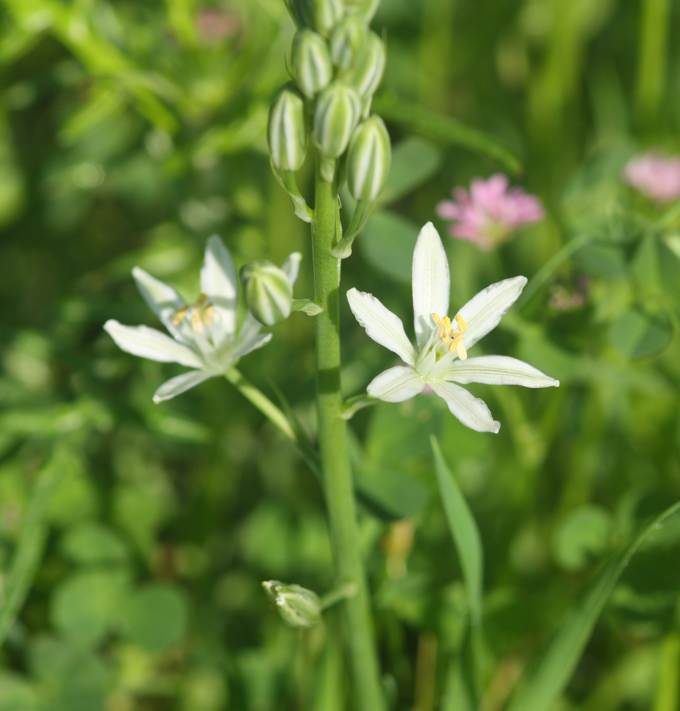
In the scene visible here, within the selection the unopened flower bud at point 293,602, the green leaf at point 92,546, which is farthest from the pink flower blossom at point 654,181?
the green leaf at point 92,546

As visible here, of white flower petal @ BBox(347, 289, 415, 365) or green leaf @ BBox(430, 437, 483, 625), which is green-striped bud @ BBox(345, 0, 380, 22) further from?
green leaf @ BBox(430, 437, 483, 625)

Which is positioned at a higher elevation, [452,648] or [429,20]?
[429,20]

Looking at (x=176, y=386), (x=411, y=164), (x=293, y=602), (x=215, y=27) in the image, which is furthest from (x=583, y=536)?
(x=215, y=27)

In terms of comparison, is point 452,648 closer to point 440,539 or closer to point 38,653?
point 440,539

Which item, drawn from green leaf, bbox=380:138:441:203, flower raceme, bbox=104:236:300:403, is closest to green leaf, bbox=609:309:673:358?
green leaf, bbox=380:138:441:203

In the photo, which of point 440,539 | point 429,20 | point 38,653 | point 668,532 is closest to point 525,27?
point 429,20

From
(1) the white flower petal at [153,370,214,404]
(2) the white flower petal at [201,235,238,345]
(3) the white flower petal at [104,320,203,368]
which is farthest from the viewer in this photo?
(2) the white flower petal at [201,235,238,345]

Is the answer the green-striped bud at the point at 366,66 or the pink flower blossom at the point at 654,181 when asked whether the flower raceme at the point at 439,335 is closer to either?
the green-striped bud at the point at 366,66
